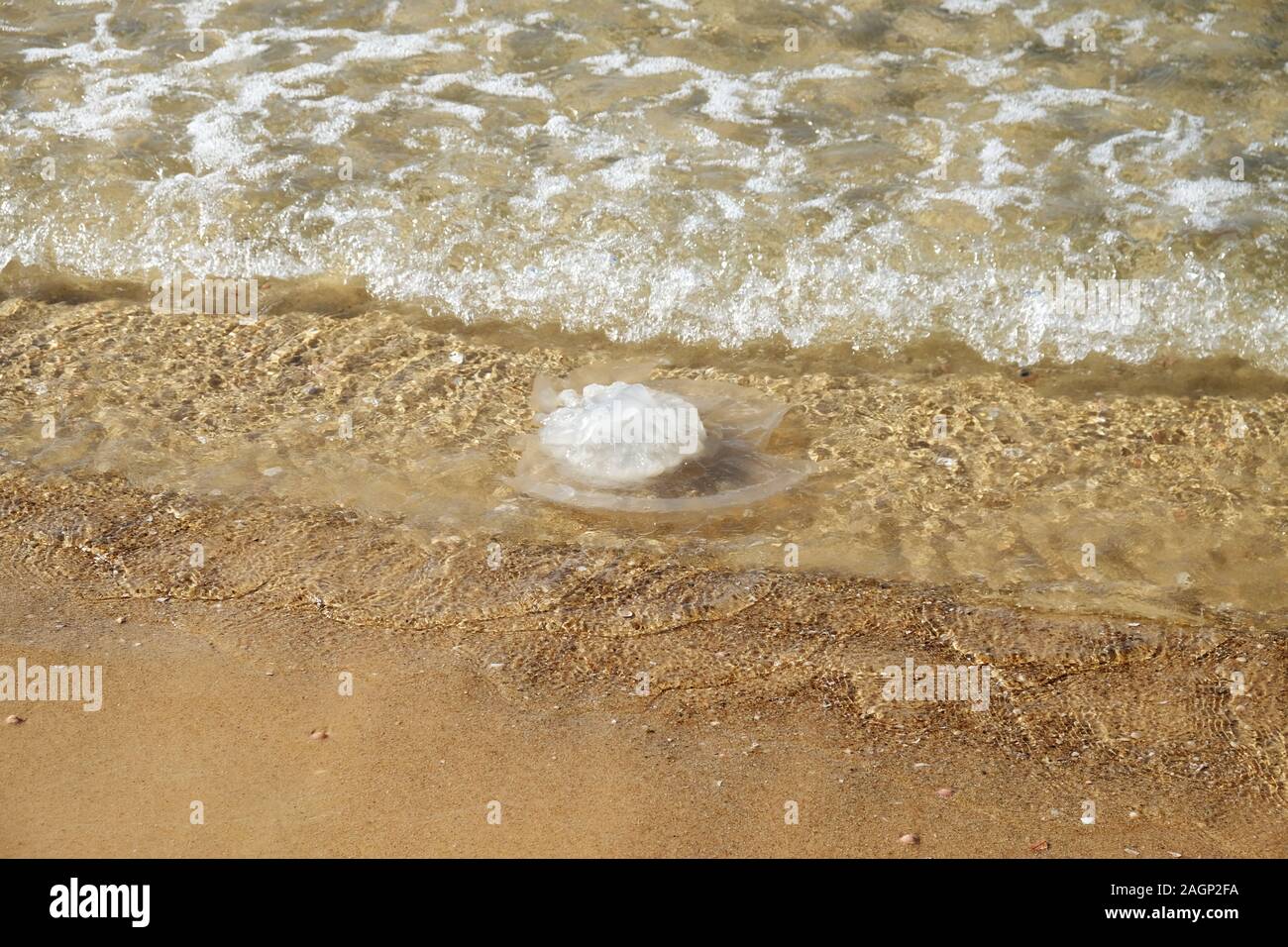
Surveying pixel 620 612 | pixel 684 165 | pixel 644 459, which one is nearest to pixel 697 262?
pixel 684 165

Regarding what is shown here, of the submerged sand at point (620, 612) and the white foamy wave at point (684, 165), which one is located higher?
the white foamy wave at point (684, 165)

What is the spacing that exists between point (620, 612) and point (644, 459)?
739mm

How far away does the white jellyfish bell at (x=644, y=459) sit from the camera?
155 inches

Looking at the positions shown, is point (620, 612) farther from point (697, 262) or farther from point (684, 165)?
point (684, 165)

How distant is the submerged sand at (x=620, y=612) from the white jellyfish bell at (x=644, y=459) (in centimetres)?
10

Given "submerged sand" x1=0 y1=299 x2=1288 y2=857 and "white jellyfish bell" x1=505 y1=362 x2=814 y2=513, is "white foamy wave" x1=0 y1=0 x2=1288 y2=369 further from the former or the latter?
"white jellyfish bell" x1=505 y1=362 x2=814 y2=513

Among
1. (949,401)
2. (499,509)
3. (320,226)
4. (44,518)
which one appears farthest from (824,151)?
(44,518)

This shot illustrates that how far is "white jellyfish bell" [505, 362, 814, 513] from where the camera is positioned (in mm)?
3945

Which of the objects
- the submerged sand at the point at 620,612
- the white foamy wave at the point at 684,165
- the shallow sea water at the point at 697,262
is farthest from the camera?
the white foamy wave at the point at 684,165

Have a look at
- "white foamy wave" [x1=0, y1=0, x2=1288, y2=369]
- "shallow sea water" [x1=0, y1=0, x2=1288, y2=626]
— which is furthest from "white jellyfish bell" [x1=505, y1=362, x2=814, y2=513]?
"white foamy wave" [x1=0, y1=0, x2=1288, y2=369]

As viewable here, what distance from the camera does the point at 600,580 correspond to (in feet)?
11.6

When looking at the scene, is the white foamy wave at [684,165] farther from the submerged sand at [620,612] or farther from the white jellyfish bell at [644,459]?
the white jellyfish bell at [644,459]

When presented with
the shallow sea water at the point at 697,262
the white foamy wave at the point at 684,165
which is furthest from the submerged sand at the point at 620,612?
the white foamy wave at the point at 684,165

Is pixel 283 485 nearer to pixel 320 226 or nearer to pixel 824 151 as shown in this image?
pixel 320 226
